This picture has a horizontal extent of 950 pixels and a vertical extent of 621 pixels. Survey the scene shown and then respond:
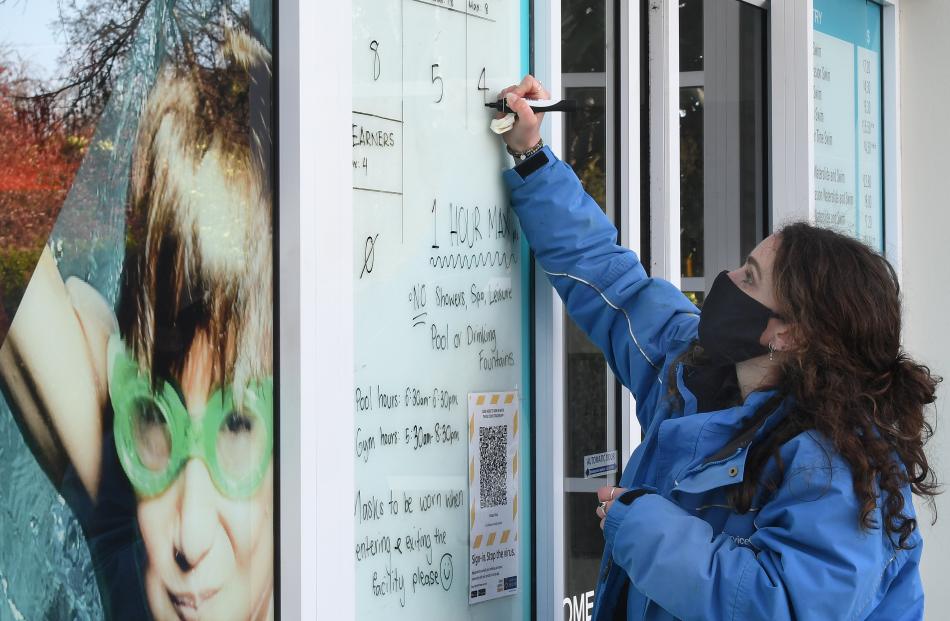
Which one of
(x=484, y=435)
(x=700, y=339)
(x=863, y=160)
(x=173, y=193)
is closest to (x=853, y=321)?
(x=700, y=339)


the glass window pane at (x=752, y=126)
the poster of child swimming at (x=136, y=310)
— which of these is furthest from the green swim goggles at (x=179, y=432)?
the glass window pane at (x=752, y=126)

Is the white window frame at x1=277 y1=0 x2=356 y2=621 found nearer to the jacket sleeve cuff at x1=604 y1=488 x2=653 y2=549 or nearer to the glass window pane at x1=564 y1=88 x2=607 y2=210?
the jacket sleeve cuff at x1=604 y1=488 x2=653 y2=549

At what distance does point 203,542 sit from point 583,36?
1.93m

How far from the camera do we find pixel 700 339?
2.38 m

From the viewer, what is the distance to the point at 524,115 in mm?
2504

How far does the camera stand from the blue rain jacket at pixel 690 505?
6.60ft

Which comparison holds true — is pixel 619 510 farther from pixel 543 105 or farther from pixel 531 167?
pixel 543 105

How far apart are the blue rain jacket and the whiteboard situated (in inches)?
6.1

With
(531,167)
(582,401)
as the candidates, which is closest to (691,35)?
(582,401)

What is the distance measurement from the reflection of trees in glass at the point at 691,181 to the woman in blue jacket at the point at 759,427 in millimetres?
1077

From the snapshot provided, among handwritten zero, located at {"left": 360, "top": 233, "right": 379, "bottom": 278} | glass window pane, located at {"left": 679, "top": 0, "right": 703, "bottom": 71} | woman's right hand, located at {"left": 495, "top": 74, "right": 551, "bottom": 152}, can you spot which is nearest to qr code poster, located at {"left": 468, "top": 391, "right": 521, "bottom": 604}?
handwritten zero, located at {"left": 360, "top": 233, "right": 379, "bottom": 278}

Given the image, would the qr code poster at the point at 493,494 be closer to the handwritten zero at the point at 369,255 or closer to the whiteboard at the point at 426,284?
the whiteboard at the point at 426,284

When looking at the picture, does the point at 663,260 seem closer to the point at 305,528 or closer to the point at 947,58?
the point at 305,528

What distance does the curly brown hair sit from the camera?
2092mm
